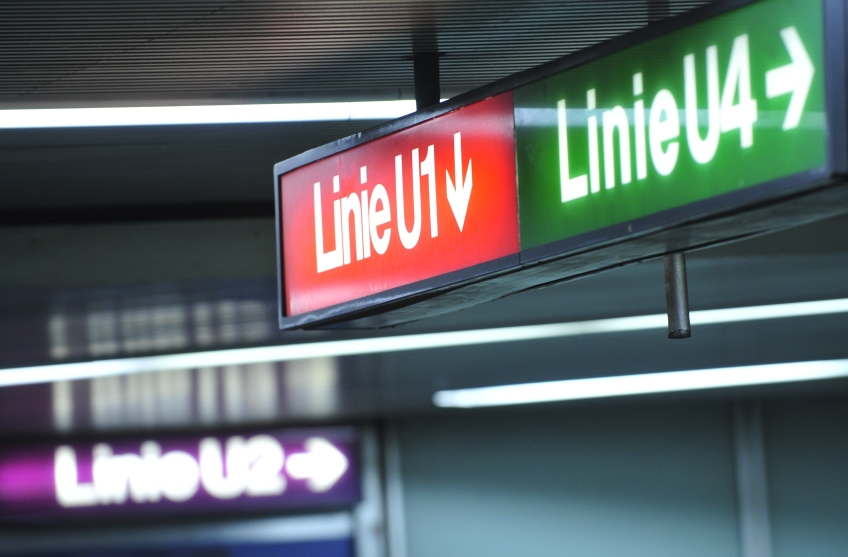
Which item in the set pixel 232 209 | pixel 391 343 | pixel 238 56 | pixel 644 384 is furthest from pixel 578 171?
pixel 644 384

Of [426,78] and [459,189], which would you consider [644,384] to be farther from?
[459,189]

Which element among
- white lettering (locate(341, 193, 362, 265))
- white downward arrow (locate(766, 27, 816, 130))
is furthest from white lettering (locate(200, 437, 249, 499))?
white downward arrow (locate(766, 27, 816, 130))

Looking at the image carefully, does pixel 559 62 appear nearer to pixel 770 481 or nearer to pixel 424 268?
pixel 424 268

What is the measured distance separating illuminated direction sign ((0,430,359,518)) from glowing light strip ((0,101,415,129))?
5984 mm

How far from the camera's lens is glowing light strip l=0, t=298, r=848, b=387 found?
241 inches

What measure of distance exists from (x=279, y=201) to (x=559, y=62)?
929mm

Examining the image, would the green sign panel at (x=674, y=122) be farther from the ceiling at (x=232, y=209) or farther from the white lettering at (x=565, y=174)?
the ceiling at (x=232, y=209)

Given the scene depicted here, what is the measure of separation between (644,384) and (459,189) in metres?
6.18

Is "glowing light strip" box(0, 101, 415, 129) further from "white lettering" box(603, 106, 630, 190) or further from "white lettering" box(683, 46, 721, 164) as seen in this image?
"white lettering" box(683, 46, 721, 164)

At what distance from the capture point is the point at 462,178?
8.18ft

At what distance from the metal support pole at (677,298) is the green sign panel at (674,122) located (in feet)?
1.01

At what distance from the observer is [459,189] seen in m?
2.50

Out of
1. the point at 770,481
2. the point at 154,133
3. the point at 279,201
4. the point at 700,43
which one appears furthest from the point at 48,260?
the point at 770,481

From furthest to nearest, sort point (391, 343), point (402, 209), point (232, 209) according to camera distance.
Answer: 1. point (391, 343)
2. point (232, 209)
3. point (402, 209)
